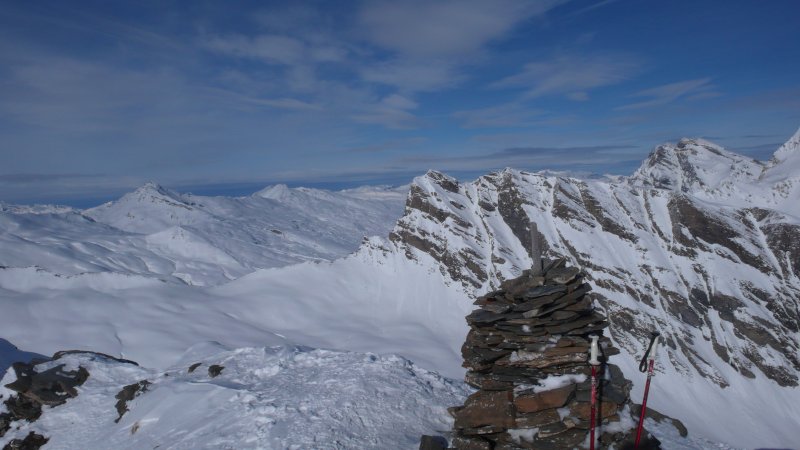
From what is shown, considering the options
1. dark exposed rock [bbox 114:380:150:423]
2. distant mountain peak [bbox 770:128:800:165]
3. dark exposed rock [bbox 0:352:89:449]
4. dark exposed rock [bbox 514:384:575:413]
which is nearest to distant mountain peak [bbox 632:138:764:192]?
distant mountain peak [bbox 770:128:800:165]

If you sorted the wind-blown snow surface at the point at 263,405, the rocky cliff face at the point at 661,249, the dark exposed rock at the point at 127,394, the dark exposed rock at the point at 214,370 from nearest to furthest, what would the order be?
1. the wind-blown snow surface at the point at 263,405
2. the dark exposed rock at the point at 127,394
3. the dark exposed rock at the point at 214,370
4. the rocky cliff face at the point at 661,249

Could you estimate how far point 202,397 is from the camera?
68.5 ft

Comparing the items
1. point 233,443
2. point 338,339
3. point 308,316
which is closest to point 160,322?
point 308,316

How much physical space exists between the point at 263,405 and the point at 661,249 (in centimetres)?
9469

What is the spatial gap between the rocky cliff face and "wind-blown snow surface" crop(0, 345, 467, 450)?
222ft

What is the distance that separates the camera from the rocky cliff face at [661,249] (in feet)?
267

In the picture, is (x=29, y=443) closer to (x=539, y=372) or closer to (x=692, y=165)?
(x=539, y=372)

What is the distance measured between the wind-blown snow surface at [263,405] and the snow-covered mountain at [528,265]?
140ft

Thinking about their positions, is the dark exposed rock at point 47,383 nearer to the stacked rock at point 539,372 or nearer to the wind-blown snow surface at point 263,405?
the wind-blown snow surface at point 263,405

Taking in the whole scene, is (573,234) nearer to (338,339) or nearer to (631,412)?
(338,339)

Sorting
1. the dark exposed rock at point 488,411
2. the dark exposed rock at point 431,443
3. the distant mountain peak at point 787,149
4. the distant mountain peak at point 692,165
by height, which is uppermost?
the distant mountain peak at point 692,165

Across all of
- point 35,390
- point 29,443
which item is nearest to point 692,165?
point 35,390

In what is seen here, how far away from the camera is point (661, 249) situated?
9481cm

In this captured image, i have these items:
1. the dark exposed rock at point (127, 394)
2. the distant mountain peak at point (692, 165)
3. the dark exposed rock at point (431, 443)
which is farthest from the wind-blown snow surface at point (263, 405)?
the distant mountain peak at point (692, 165)
